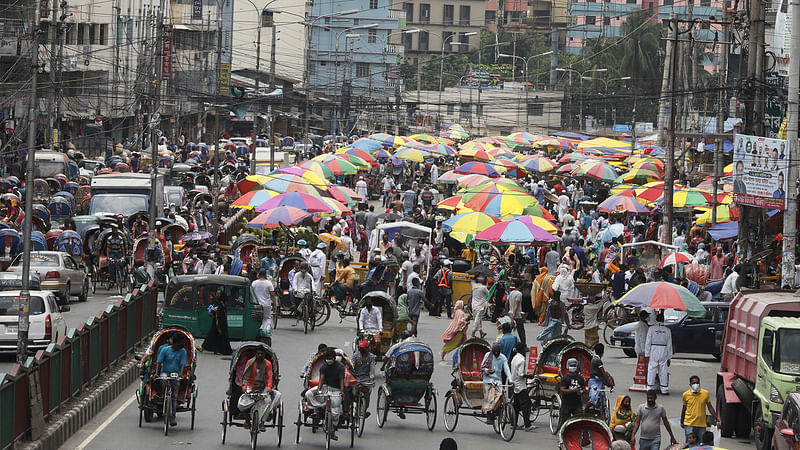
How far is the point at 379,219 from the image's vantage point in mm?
40875

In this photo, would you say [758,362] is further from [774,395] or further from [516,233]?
[516,233]

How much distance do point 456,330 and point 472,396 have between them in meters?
4.30

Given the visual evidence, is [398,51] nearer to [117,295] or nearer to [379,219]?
[379,219]

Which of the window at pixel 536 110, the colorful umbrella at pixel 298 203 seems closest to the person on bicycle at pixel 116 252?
the colorful umbrella at pixel 298 203

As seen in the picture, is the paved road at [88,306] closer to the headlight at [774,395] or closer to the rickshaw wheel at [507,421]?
the rickshaw wheel at [507,421]

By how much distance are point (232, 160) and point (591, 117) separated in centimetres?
6728

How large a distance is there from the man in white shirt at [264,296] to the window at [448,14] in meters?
158

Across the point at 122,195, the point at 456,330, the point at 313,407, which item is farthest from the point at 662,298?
the point at 122,195

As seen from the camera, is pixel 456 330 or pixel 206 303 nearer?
pixel 456 330

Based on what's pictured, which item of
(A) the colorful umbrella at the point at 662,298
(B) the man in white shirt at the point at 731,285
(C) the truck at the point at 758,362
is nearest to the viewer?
A: (C) the truck at the point at 758,362

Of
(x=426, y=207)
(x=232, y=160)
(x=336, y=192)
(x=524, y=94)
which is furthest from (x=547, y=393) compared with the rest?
(x=524, y=94)

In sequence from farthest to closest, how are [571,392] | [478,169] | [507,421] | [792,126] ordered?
[478,169]
[792,126]
[507,421]
[571,392]

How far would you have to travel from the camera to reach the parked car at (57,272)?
86.2 ft

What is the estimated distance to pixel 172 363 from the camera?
16.0 metres
